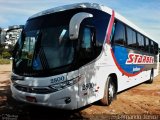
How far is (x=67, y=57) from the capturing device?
704 cm

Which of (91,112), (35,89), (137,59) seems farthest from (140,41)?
A: (35,89)

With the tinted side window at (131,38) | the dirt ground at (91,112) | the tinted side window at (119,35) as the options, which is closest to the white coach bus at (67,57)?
the tinted side window at (119,35)

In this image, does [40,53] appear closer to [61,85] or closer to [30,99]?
[61,85]

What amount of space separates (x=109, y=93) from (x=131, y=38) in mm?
3665

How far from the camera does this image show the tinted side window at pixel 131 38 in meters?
11.5

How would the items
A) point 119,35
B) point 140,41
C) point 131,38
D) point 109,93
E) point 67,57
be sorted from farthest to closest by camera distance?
point 140,41 < point 131,38 < point 119,35 < point 109,93 < point 67,57

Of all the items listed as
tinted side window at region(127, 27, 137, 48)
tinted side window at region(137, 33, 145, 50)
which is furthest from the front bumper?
tinted side window at region(137, 33, 145, 50)

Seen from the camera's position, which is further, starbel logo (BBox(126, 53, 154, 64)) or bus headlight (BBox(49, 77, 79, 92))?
starbel logo (BBox(126, 53, 154, 64))

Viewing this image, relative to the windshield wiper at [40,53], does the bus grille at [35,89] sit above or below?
below

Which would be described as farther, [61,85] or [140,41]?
[140,41]

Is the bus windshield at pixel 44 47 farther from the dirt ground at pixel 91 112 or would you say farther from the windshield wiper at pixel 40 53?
the dirt ground at pixel 91 112

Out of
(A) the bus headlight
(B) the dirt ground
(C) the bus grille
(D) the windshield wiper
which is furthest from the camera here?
(B) the dirt ground

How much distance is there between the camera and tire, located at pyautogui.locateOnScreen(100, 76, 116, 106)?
8969mm

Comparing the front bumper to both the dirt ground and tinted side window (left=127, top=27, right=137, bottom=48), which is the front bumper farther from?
tinted side window (left=127, top=27, right=137, bottom=48)
